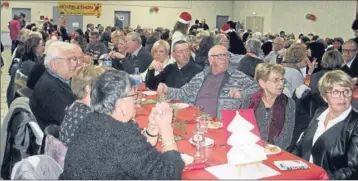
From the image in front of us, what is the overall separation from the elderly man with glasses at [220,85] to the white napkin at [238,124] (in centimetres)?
145

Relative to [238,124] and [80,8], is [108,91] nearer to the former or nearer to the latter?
[238,124]

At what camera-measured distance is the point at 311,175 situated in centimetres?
227

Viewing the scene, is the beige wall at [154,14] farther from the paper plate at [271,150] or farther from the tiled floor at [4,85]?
the paper plate at [271,150]

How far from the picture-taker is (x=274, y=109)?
3.12 m

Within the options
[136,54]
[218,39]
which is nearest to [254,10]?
[218,39]

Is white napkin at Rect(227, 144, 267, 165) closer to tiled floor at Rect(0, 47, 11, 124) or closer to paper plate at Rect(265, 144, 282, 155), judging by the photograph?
paper plate at Rect(265, 144, 282, 155)

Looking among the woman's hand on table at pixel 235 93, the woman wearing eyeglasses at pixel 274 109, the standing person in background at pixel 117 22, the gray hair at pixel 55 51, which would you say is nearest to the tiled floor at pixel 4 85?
the gray hair at pixel 55 51

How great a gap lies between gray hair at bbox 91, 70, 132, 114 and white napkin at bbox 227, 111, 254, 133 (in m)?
0.55

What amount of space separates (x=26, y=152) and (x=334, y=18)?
13.4m

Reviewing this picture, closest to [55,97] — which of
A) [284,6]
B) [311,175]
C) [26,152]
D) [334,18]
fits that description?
[26,152]

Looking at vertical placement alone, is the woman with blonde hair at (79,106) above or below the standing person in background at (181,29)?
below

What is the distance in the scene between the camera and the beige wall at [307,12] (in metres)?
13.9

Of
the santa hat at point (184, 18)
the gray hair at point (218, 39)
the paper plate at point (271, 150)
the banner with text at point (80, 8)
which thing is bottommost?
the paper plate at point (271, 150)

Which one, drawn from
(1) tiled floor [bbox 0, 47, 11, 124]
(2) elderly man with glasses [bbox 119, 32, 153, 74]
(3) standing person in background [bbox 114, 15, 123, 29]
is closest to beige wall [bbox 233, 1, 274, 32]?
(3) standing person in background [bbox 114, 15, 123, 29]
